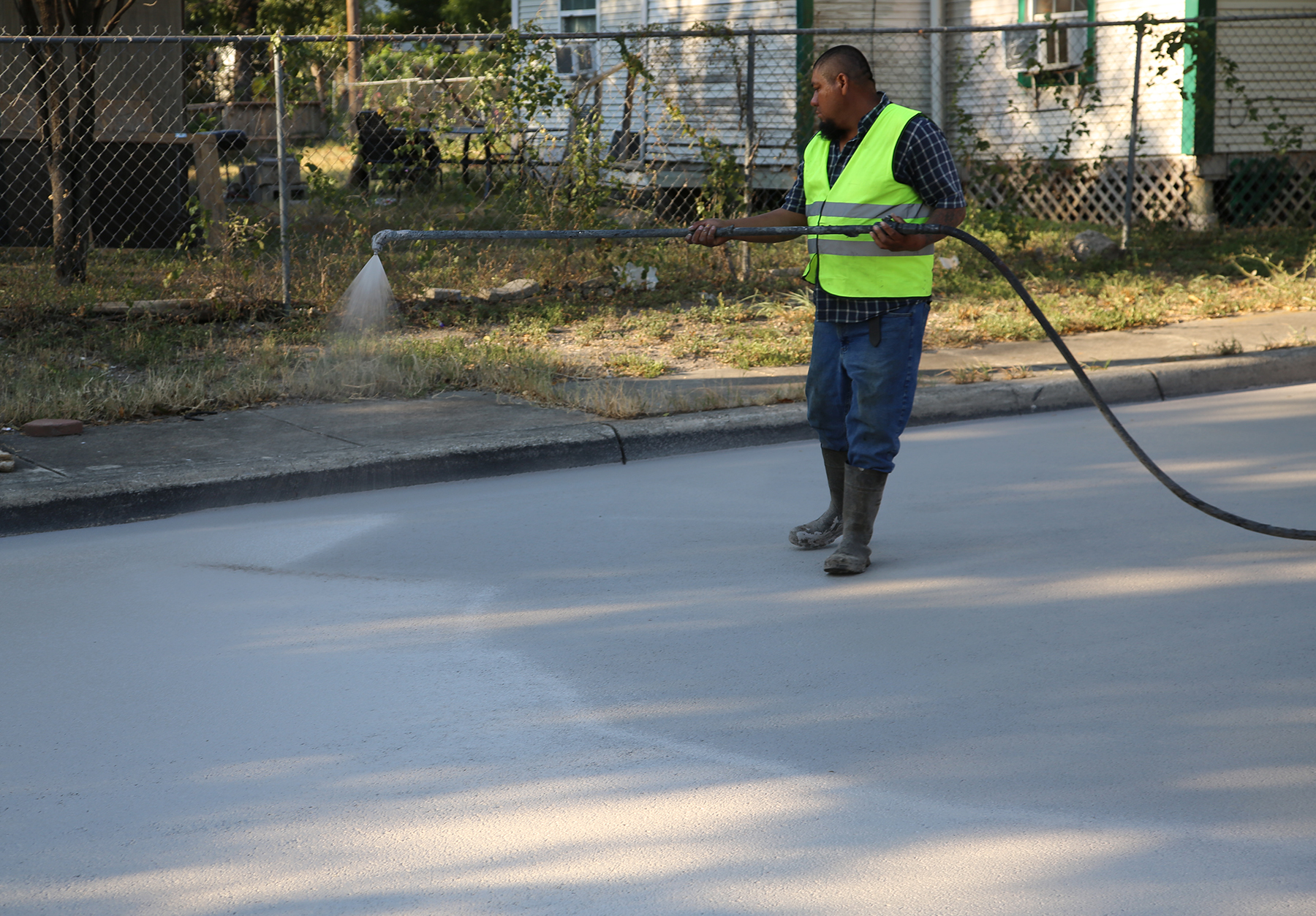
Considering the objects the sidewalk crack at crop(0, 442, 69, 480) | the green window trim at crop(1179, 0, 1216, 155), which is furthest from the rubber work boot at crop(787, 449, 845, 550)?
the green window trim at crop(1179, 0, 1216, 155)

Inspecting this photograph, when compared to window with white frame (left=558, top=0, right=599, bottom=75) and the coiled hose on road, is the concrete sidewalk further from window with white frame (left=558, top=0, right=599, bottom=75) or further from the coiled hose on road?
window with white frame (left=558, top=0, right=599, bottom=75)

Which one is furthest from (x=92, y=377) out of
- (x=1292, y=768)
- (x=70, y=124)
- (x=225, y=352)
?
(x=1292, y=768)

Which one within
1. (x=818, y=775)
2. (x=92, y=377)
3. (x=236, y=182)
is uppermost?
(x=236, y=182)

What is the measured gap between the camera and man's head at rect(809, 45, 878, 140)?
4.76 meters

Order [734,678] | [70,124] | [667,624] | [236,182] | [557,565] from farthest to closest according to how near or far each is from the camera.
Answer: [236,182], [70,124], [557,565], [667,624], [734,678]

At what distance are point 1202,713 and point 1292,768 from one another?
0.38 m

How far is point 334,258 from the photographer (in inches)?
422

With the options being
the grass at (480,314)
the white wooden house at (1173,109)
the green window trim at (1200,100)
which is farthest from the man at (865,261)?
the green window trim at (1200,100)

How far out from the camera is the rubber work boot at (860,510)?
502 cm

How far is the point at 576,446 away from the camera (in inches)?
266

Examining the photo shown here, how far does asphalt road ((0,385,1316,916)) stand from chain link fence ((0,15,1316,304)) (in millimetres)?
5114

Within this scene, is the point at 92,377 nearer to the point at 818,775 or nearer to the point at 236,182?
the point at 818,775

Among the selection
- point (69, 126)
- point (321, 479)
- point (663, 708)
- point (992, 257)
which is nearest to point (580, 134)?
point (69, 126)

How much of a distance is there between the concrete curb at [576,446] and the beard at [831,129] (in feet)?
7.70
